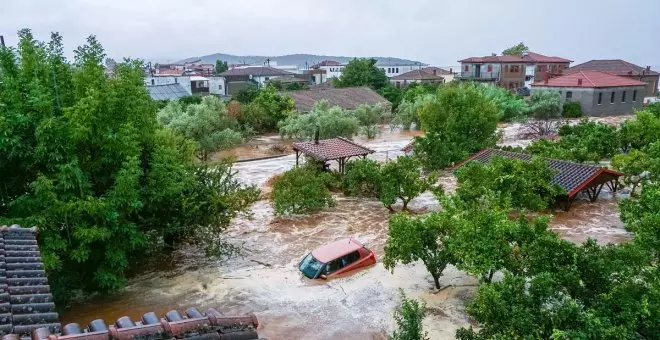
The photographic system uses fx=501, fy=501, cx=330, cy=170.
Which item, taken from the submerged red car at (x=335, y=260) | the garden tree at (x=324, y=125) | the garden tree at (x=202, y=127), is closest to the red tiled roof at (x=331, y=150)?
the submerged red car at (x=335, y=260)

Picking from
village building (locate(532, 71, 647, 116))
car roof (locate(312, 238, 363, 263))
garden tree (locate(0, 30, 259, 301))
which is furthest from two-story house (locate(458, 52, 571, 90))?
garden tree (locate(0, 30, 259, 301))

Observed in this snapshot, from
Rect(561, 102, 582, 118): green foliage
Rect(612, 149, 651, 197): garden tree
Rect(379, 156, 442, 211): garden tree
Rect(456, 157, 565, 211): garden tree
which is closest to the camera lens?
Rect(456, 157, 565, 211): garden tree

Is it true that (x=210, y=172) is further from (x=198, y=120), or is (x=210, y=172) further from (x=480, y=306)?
(x=198, y=120)

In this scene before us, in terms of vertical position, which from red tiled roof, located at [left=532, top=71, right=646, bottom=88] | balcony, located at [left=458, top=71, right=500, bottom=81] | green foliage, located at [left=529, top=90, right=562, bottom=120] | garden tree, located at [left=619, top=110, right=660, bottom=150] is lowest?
garden tree, located at [left=619, top=110, right=660, bottom=150]

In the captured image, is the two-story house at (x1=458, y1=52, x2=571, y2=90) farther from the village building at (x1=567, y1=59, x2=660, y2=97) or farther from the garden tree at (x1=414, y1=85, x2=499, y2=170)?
the garden tree at (x1=414, y1=85, x2=499, y2=170)

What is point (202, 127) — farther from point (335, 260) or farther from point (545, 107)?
point (545, 107)

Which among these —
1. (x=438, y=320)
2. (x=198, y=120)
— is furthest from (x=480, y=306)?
(x=198, y=120)
